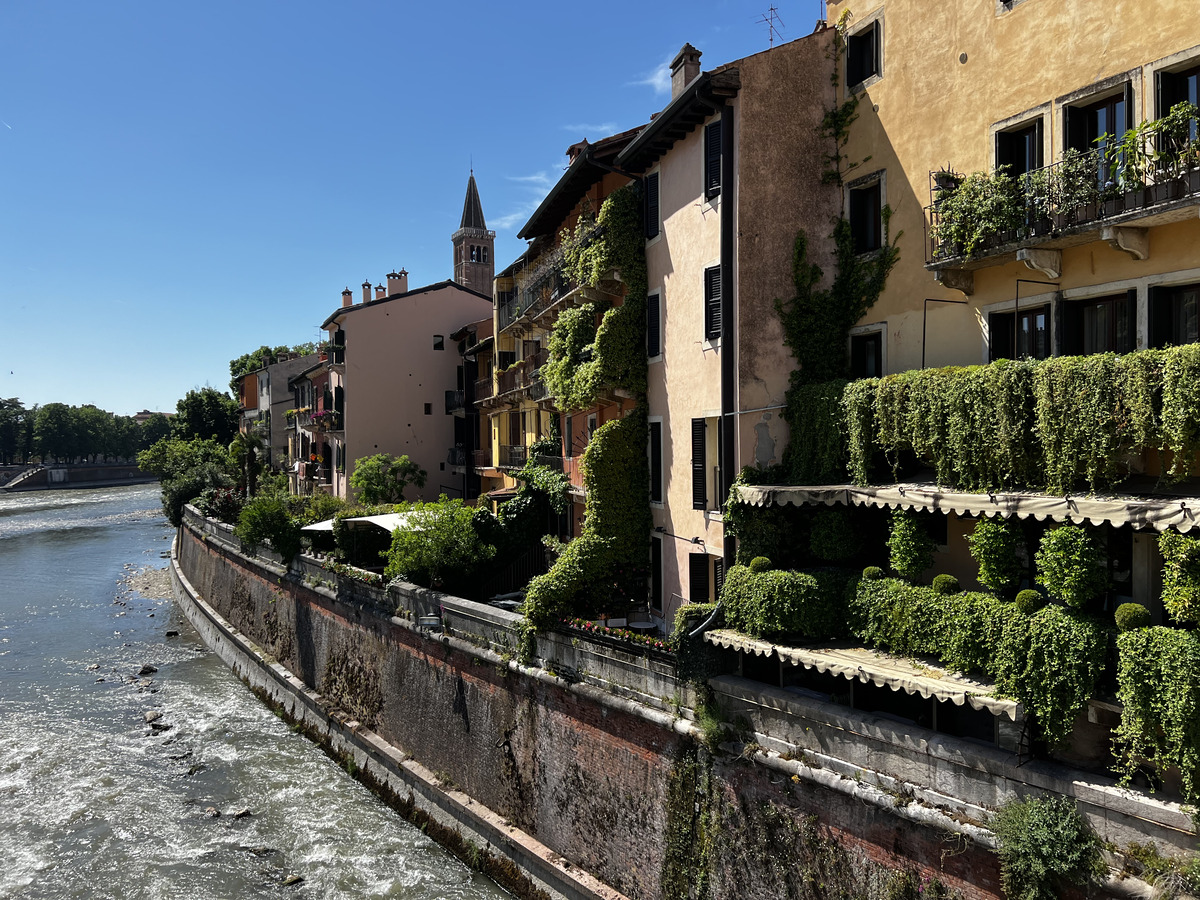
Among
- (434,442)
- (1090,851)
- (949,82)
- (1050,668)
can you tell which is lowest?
(1090,851)

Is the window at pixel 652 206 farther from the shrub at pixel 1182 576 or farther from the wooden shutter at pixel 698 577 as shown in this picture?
the shrub at pixel 1182 576

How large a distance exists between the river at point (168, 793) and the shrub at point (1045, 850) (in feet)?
33.1

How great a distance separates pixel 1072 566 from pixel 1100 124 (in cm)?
675

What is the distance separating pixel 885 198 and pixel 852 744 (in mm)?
9932

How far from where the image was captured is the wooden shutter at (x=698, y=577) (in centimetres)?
1772

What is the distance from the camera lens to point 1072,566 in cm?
1014

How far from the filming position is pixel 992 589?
11672 millimetres

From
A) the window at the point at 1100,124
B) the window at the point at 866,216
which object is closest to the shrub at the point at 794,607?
the window at the point at 866,216

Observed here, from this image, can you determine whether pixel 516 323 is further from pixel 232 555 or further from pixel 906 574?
pixel 906 574

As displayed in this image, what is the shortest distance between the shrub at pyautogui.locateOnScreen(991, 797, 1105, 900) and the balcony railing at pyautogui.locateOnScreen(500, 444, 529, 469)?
22.9 metres

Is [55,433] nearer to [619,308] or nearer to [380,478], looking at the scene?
[380,478]

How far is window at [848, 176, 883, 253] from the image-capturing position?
52.7 ft

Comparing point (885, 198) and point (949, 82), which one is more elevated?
point (949, 82)

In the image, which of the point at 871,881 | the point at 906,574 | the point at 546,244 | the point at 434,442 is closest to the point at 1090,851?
the point at 871,881
